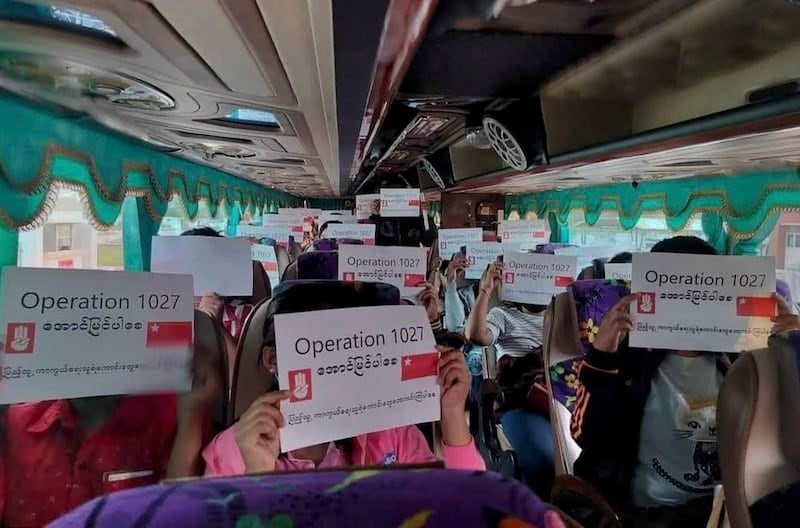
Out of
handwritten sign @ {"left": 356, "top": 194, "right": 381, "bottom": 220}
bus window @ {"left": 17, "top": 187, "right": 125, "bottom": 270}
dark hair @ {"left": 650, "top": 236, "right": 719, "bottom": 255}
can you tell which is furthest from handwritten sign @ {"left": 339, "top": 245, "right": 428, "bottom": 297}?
handwritten sign @ {"left": 356, "top": 194, "right": 381, "bottom": 220}

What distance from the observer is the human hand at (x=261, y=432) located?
1.24 m

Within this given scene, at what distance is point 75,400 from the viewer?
1540 millimetres

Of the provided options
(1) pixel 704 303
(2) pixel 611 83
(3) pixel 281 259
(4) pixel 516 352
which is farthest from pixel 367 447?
(3) pixel 281 259

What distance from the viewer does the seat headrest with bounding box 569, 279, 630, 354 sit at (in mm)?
2332

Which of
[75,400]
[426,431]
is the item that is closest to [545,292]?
[426,431]

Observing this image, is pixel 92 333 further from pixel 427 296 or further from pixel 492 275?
pixel 492 275

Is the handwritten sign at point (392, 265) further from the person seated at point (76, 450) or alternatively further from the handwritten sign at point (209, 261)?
the person seated at point (76, 450)

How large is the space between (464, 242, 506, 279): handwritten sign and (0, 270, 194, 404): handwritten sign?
354 cm

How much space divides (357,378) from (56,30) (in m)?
1.59

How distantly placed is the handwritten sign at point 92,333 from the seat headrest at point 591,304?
1.54 meters

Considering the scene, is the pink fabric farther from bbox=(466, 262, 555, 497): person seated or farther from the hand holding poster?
the hand holding poster

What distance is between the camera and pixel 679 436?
184 centimetres

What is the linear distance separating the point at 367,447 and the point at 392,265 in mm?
1820

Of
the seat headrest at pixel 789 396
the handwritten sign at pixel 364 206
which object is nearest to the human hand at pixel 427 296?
the seat headrest at pixel 789 396
